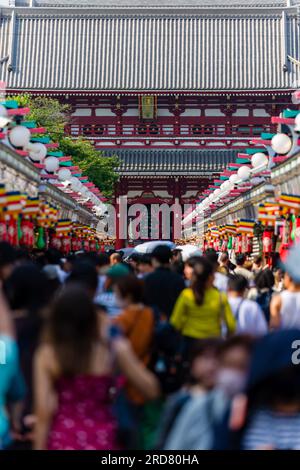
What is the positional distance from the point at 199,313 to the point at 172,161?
33271 millimetres

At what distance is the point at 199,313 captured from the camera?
7457mm

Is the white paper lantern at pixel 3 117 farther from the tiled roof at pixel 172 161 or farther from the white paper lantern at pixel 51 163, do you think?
the tiled roof at pixel 172 161

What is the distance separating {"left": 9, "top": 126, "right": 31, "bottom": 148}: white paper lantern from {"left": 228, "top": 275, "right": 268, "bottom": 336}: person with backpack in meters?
6.60

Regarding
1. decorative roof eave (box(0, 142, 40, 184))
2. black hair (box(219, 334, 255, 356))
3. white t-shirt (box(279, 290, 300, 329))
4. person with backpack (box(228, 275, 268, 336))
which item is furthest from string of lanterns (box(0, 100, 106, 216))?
black hair (box(219, 334, 255, 356))

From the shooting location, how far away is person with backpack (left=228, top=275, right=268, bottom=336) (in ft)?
25.0

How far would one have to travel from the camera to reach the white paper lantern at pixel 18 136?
45.1ft

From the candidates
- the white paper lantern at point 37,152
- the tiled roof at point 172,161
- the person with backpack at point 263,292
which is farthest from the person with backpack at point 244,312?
the tiled roof at point 172,161

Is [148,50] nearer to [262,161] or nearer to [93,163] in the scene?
[93,163]

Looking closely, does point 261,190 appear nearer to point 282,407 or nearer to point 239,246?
point 239,246

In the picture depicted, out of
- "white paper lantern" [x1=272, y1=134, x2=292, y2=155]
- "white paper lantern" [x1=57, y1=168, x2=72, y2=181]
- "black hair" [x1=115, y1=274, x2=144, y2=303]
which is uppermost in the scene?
"white paper lantern" [x1=57, y1=168, x2=72, y2=181]

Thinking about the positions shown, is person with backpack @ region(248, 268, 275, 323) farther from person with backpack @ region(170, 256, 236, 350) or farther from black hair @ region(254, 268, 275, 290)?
person with backpack @ region(170, 256, 236, 350)

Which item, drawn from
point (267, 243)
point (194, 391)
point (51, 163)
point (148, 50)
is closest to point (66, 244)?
point (51, 163)
